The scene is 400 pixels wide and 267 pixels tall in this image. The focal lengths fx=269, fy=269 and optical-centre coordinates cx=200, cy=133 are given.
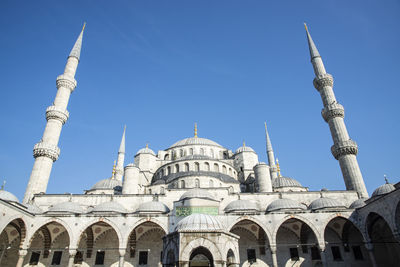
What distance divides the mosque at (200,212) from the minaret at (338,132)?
0.08m

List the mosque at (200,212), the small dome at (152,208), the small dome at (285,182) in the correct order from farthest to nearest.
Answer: the small dome at (285,182) → the small dome at (152,208) → the mosque at (200,212)

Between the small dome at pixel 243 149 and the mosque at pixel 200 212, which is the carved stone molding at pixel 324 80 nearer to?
the mosque at pixel 200 212

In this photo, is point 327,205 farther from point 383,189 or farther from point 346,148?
point 346,148

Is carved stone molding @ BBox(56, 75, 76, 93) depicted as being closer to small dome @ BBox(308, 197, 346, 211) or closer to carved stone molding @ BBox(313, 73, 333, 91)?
small dome @ BBox(308, 197, 346, 211)

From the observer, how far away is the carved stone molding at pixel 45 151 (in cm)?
2022

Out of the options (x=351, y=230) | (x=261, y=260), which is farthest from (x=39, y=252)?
(x=351, y=230)

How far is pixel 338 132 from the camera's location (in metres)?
22.0

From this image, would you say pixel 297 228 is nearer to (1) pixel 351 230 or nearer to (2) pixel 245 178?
(1) pixel 351 230

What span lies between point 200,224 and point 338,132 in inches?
741

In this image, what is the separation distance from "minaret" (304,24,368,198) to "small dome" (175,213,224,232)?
54.5ft

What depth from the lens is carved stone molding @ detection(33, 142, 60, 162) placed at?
66.3 feet

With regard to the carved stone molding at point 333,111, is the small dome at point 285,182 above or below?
below

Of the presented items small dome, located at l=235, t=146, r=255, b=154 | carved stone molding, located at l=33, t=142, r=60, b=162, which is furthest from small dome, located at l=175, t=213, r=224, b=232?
small dome, located at l=235, t=146, r=255, b=154

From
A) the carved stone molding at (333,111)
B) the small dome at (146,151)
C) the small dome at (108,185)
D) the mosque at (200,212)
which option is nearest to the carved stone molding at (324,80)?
the mosque at (200,212)
